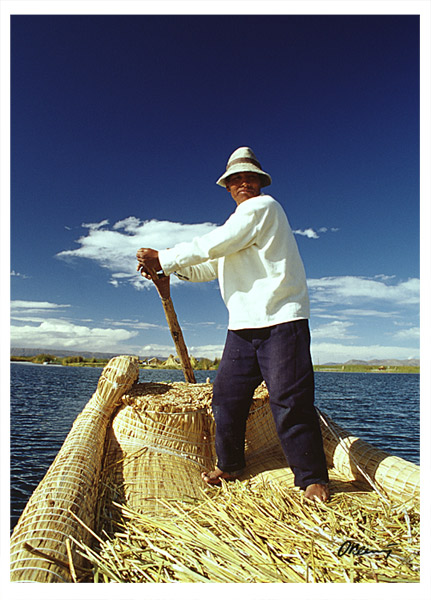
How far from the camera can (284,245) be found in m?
2.27

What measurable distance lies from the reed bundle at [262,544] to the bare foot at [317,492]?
0.07 m

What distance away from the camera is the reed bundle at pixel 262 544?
4.65ft

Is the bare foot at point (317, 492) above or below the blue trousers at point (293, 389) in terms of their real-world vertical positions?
below

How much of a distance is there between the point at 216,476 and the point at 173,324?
1.14 m

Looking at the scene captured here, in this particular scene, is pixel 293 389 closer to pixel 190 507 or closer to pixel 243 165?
pixel 190 507

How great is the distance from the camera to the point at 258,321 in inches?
88.5

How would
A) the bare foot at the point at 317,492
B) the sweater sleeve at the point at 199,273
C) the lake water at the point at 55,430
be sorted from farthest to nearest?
the lake water at the point at 55,430 → the sweater sleeve at the point at 199,273 → the bare foot at the point at 317,492

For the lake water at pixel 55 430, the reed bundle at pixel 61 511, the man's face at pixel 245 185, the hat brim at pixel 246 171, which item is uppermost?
the hat brim at pixel 246 171

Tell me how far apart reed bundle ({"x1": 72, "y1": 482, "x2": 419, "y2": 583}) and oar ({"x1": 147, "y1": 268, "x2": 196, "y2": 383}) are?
1.31m

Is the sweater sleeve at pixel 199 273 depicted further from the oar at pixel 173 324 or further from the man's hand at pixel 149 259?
the man's hand at pixel 149 259

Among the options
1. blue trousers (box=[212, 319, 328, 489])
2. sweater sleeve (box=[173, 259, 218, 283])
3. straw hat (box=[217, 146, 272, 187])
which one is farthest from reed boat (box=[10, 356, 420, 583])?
straw hat (box=[217, 146, 272, 187])
